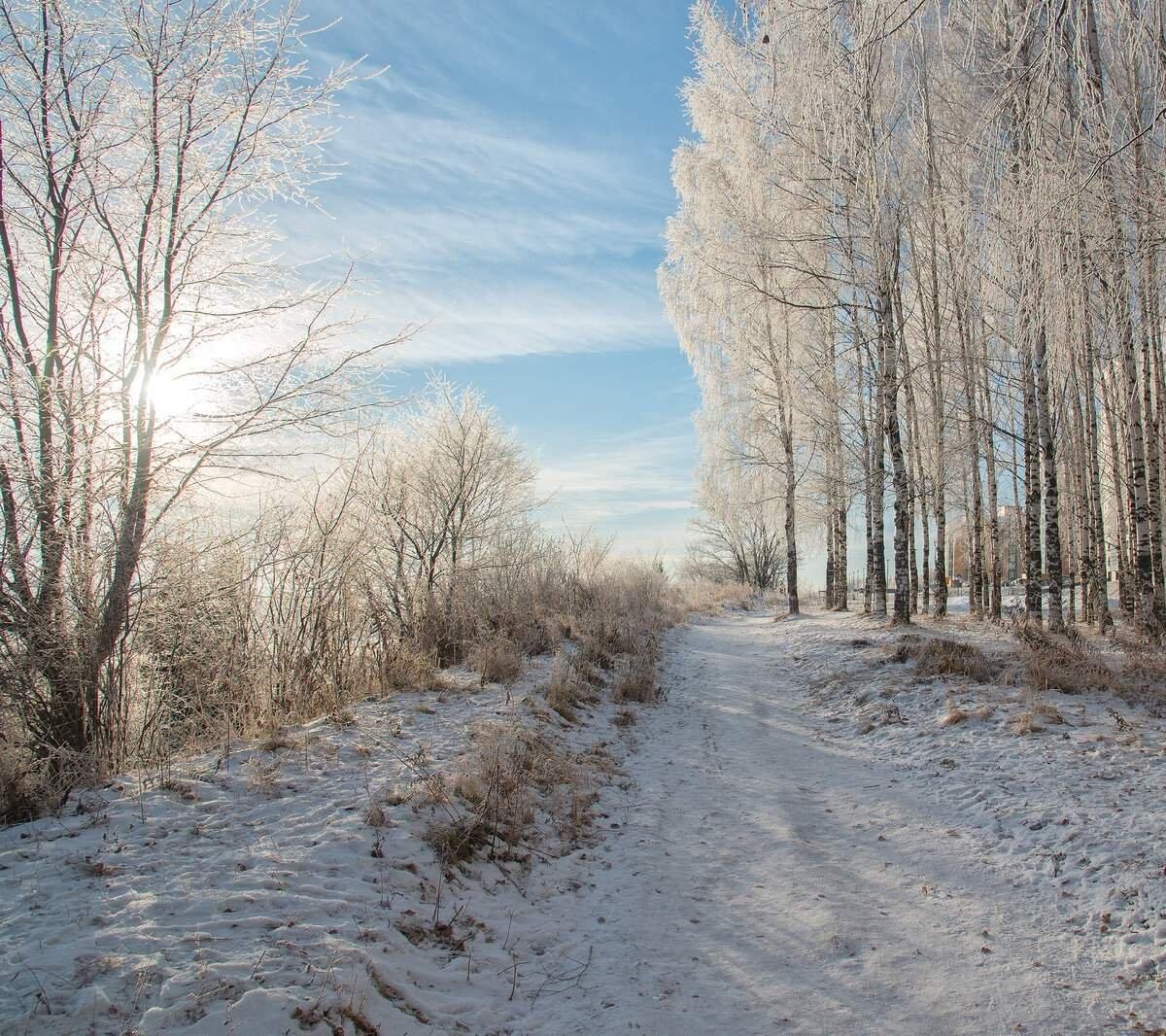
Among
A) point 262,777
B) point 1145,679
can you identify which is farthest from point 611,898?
point 1145,679

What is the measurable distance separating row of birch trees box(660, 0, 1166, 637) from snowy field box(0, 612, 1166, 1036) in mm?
3670

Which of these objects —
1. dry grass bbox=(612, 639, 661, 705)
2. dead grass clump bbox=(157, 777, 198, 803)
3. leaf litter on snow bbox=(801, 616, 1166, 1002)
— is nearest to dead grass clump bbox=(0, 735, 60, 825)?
dead grass clump bbox=(157, 777, 198, 803)

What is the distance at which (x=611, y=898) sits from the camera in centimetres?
362

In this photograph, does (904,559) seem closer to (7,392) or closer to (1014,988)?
(1014,988)

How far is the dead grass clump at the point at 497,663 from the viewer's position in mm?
7035

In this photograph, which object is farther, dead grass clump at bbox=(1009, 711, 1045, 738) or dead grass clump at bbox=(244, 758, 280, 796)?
dead grass clump at bbox=(1009, 711, 1045, 738)

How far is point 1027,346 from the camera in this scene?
28.8 ft

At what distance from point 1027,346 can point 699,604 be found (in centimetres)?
1345

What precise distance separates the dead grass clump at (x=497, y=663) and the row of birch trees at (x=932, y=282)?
220 inches

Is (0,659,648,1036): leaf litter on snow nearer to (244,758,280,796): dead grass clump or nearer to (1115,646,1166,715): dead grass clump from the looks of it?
(244,758,280,796): dead grass clump

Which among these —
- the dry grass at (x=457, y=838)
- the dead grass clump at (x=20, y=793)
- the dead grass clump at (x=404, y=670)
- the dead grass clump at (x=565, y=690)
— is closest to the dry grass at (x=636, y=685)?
the dead grass clump at (x=565, y=690)

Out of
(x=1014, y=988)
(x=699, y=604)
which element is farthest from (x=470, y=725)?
(x=699, y=604)

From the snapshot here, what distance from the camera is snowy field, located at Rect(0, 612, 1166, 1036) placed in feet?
8.00

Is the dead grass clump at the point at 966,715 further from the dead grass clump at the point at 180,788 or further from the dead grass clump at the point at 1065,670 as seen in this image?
the dead grass clump at the point at 180,788
